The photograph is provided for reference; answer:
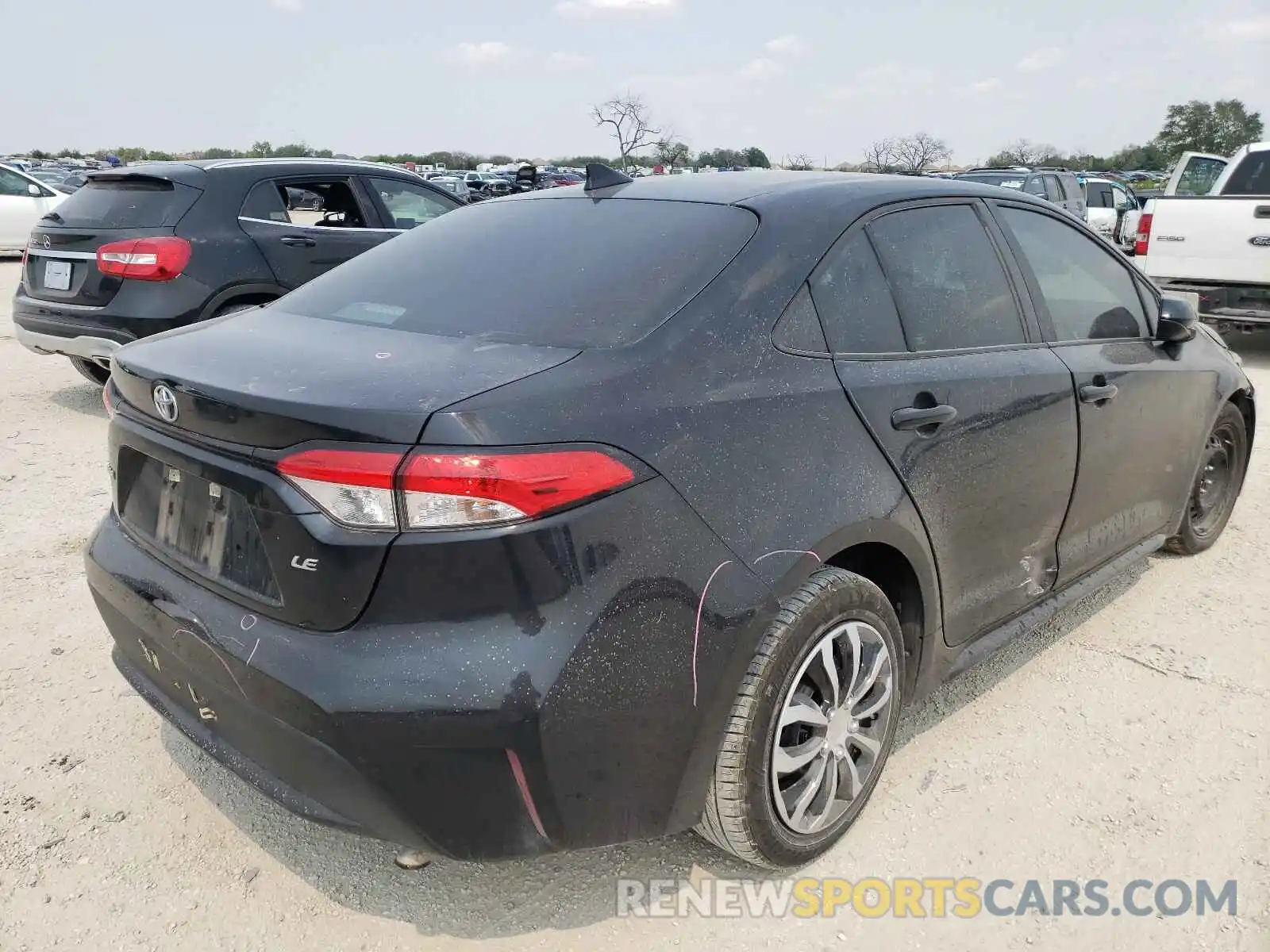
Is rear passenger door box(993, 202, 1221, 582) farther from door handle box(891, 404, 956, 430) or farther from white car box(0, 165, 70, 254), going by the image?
white car box(0, 165, 70, 254)

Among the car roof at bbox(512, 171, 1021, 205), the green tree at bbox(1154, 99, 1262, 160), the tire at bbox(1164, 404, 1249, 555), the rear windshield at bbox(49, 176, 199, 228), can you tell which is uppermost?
the green tree at bbox(1154, 99, 1262, 160)

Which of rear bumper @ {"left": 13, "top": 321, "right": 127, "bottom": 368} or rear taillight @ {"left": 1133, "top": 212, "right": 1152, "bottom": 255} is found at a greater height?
rear taillight @ {"left": 1133, "top": 212, "right": 1152, "bottom": 255}

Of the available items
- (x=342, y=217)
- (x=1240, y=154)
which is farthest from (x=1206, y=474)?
(x=1240, y=154)

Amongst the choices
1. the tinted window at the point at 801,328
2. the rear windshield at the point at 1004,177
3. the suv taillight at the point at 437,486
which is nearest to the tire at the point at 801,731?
the tinted window at the point at 801,328

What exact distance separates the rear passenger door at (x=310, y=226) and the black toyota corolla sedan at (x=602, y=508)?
3.67 m

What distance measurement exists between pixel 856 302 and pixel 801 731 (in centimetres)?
108

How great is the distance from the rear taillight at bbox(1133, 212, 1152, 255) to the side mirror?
19.7 ft

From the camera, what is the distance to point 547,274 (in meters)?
2.44

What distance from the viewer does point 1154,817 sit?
8.42 feet

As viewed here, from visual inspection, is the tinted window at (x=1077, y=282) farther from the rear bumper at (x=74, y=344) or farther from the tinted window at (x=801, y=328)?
the rear bumper at (x=74, y=344)

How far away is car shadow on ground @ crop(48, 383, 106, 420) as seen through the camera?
21.4ft

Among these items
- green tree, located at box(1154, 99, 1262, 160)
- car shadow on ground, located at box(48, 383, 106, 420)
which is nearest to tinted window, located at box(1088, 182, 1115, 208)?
car shadow on ground, located at box(48, 383, 106, 420)

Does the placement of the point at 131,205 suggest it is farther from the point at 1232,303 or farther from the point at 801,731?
the point at 1232,303

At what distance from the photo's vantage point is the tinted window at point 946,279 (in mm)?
2623
